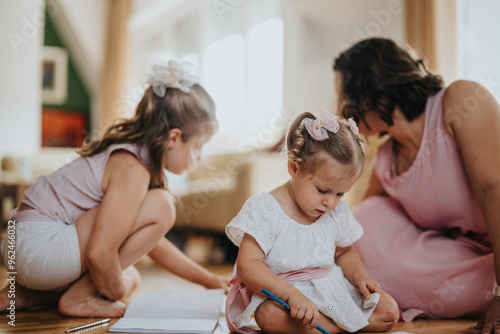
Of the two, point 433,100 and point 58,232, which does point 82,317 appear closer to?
point 58,232

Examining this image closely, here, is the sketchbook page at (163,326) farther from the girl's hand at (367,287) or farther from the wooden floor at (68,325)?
the girl's hand at (367,287)

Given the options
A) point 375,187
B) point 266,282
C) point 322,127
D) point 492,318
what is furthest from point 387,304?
point 375,187

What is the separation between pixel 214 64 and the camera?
4535mm

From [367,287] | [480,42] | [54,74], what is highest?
[54,74]

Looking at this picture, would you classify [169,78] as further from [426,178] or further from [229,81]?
[229,81]

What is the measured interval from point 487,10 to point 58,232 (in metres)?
1.89

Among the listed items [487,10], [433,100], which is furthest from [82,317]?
[487,10]

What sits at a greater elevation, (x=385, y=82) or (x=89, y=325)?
(x=385, y=82)

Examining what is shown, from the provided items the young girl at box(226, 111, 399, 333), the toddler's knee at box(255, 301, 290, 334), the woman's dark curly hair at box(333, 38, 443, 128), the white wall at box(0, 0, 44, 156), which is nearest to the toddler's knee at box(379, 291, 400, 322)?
the young girl at box(226, 111, 399, 333)

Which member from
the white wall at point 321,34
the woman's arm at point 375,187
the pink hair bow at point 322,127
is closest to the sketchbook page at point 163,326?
the pink hair bow at point 322,127

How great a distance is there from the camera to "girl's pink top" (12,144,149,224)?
1.25 m

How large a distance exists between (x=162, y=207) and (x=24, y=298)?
432 millimetres

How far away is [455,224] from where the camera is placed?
1271 mm

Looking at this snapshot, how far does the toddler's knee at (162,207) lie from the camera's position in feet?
4.17
